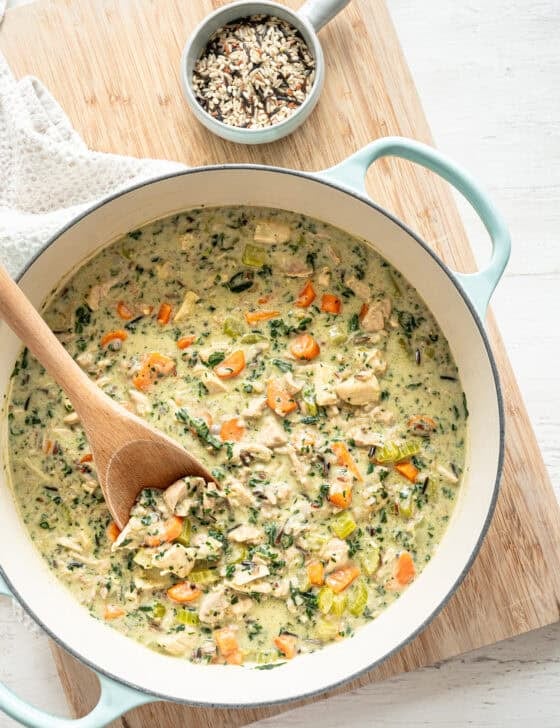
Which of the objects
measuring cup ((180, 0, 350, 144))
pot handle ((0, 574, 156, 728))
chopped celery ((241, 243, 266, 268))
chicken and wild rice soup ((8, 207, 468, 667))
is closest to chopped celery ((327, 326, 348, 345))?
chicken and wild rice soup ((8, 207, 468, 667))

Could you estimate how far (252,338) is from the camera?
103 inches

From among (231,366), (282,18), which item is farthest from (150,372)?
(282,18)

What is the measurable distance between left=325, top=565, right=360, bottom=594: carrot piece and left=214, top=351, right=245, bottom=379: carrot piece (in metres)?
0.71

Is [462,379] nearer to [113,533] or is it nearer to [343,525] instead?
[343,525]

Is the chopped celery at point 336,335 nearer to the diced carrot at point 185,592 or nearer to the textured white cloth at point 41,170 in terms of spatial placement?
the textured white cloth at point 41,170

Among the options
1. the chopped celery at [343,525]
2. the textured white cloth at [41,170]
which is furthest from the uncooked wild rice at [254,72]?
the chopped celery at [343,525]

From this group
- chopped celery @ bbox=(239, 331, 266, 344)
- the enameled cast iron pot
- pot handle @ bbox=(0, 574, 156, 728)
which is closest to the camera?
pot handle @ bbox=(0, 574, 156, 728)

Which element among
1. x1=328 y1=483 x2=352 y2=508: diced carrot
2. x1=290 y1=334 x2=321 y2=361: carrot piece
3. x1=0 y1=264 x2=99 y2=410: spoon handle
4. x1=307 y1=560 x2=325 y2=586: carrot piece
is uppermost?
x1=0 y1=264 x2=99 y2=410: spoon handle

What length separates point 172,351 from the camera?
2.64 metres

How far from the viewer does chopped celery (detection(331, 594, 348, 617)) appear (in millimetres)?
2561

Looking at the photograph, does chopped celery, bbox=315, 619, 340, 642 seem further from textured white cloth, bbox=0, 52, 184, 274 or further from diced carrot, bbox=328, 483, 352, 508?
textured white cloth, bbox=0, 52, 184, 274

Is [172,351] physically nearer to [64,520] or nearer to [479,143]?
[64,520]

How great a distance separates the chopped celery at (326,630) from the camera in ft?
8.48

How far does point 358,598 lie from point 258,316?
97 cm
